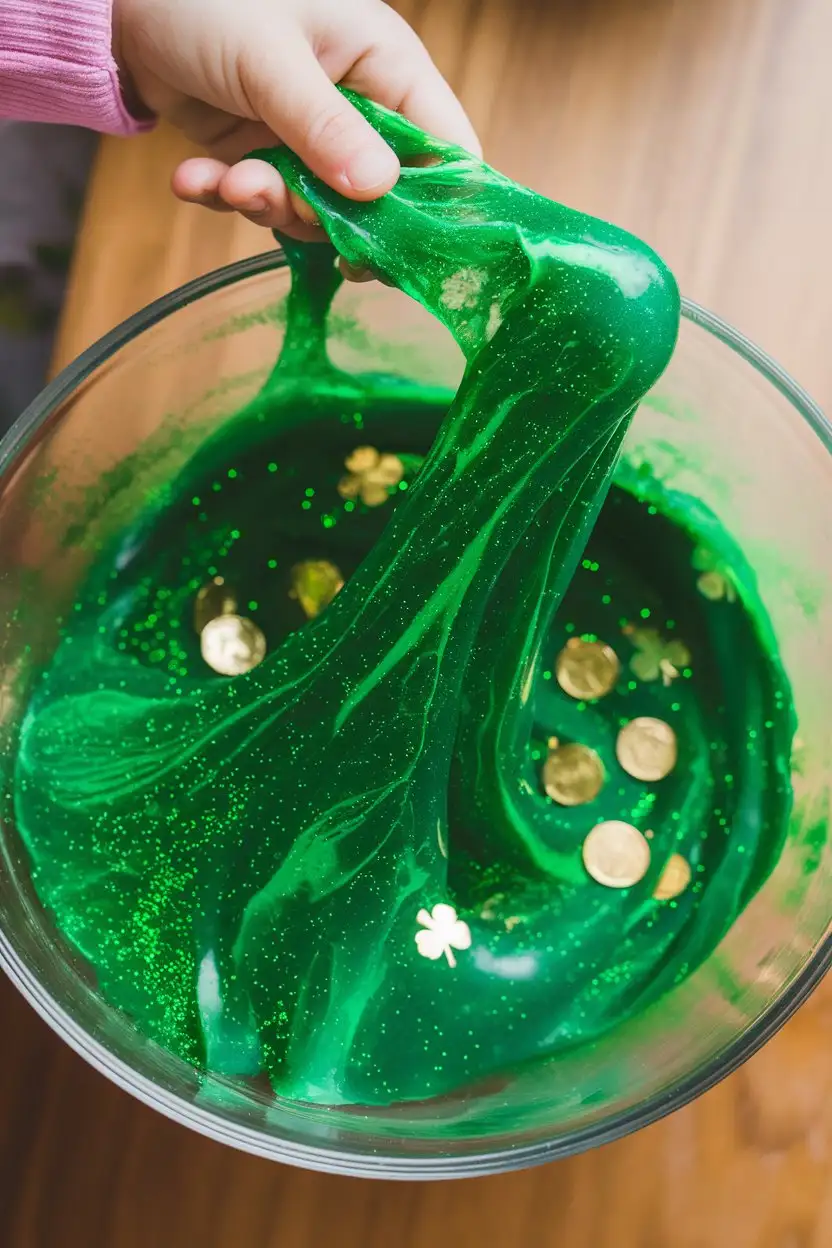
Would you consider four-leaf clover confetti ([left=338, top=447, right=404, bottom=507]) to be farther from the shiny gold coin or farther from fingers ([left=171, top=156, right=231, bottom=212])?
fingers ([left=171, top=156, right=231, bottom=212])

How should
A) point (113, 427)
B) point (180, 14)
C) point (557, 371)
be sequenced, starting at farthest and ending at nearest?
point (113, 427), point (180, 14), point (557, 371)

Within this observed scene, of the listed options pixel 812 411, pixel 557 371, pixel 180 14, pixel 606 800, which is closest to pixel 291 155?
pixel 180 14

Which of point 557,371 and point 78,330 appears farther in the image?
point 78,330

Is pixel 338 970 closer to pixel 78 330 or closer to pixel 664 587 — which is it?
pixel 664 587

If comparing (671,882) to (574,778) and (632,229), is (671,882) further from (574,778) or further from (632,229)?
(632,229)

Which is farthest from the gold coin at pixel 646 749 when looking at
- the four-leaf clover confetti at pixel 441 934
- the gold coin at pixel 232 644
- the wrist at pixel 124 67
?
the wrist at pixel 124 67

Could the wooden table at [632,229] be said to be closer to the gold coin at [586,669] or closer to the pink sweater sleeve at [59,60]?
the pink sweater sleeve at [59,60]

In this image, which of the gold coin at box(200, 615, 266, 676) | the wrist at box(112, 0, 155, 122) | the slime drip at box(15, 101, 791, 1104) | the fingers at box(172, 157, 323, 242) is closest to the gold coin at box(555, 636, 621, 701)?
the slime drip at box(15, 101, 791, 1104)

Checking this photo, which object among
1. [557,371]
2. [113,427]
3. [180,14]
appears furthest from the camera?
[113,427]
